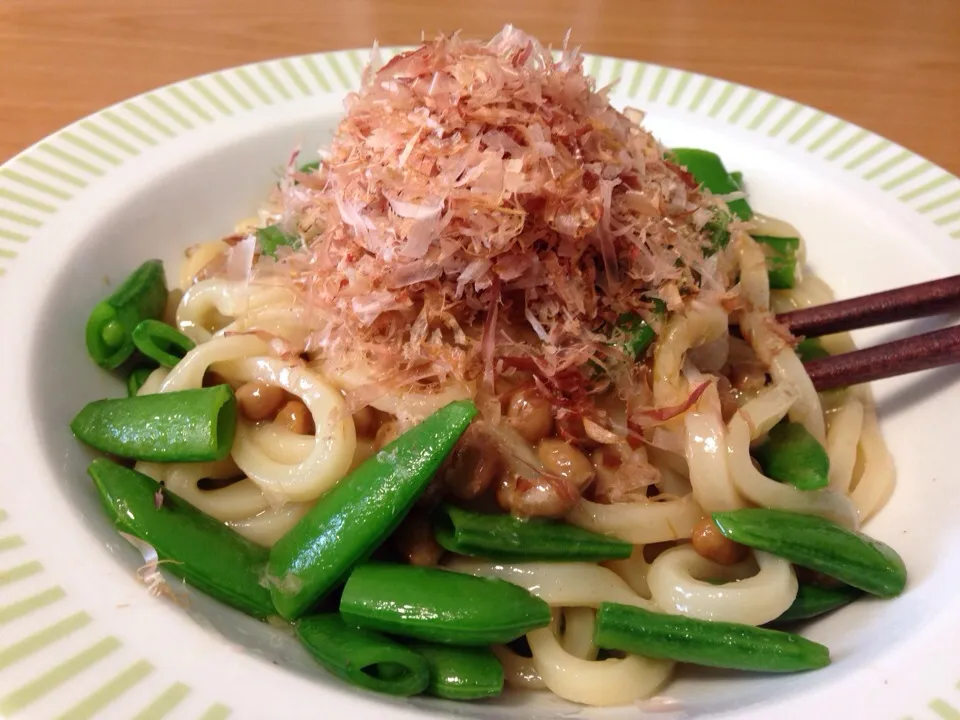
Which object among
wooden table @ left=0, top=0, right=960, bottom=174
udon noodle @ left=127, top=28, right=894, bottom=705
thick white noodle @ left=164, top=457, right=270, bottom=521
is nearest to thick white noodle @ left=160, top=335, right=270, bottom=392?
udon noodle @ left=127, top=28, right=894, bottom=705

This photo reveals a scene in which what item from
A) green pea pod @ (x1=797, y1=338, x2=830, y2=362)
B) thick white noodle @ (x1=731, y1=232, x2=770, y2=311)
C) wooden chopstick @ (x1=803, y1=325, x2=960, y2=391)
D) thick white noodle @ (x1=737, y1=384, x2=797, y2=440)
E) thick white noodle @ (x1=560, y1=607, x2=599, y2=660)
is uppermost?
thick white noodle @ (x1=731, y1=232, x2=770, y2=311)

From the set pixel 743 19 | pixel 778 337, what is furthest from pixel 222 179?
pixel 743 19

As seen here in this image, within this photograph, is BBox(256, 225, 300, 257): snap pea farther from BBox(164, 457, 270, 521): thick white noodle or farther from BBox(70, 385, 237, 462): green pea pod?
BBox(164, 457, 270, 521): thick white noodle

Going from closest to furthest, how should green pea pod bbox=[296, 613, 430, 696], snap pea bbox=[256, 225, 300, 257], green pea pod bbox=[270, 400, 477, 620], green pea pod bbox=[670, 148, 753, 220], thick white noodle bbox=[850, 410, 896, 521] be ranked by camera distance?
green pea pod bbox=[296, 613, 430, 696] → green pea pod bbox=[270, 400, 477, 620] → thick white noodle bbox=[850, 410, 896, 521] → snap pea bbox=[256, 225, 300, 257] → green pea pod bbox=[670, 148, 753, 220]

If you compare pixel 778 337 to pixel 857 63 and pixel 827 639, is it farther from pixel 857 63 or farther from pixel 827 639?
pixel 857 63

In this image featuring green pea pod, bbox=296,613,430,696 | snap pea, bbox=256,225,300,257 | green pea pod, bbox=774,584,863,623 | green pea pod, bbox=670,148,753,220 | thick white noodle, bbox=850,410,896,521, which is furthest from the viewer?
green pea pod, bbox=670,148,753,220

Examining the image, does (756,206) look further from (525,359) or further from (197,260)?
(197,260)

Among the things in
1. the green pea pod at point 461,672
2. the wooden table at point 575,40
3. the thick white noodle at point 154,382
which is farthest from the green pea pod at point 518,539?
the wooden table at point 575,40
